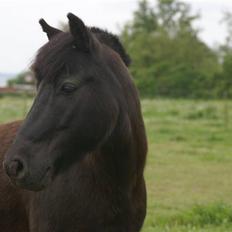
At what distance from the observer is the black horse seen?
389cm

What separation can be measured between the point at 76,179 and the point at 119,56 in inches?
39.0

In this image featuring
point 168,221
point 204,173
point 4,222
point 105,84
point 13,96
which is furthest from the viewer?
point 13,96

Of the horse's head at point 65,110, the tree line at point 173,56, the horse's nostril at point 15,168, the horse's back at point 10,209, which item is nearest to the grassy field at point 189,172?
the horse's back at point 10,209

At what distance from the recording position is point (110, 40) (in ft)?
15.2

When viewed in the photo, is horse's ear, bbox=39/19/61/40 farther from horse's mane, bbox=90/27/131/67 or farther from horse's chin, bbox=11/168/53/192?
horse's chin, bbox=11/168/53/192

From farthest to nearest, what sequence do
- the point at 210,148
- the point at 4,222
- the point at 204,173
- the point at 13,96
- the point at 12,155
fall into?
the point at 13,96
the point at 210,148
the point at 204,173
the point at 4,222
the point at 12,155

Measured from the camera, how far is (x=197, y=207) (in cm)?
809

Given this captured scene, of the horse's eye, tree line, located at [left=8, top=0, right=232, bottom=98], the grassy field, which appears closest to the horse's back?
the horse's eye

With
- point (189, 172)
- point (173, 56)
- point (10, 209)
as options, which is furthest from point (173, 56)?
point (10, 209)

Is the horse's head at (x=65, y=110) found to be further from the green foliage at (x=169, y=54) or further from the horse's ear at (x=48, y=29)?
the green foliage at (x=169, y=54)

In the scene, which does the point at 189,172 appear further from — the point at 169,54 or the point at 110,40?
the point at 169,54

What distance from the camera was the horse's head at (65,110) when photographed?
12.6ft

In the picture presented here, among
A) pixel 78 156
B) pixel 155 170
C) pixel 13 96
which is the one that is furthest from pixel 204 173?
pixel 13 96

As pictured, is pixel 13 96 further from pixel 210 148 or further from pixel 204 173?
pixel 204 173
